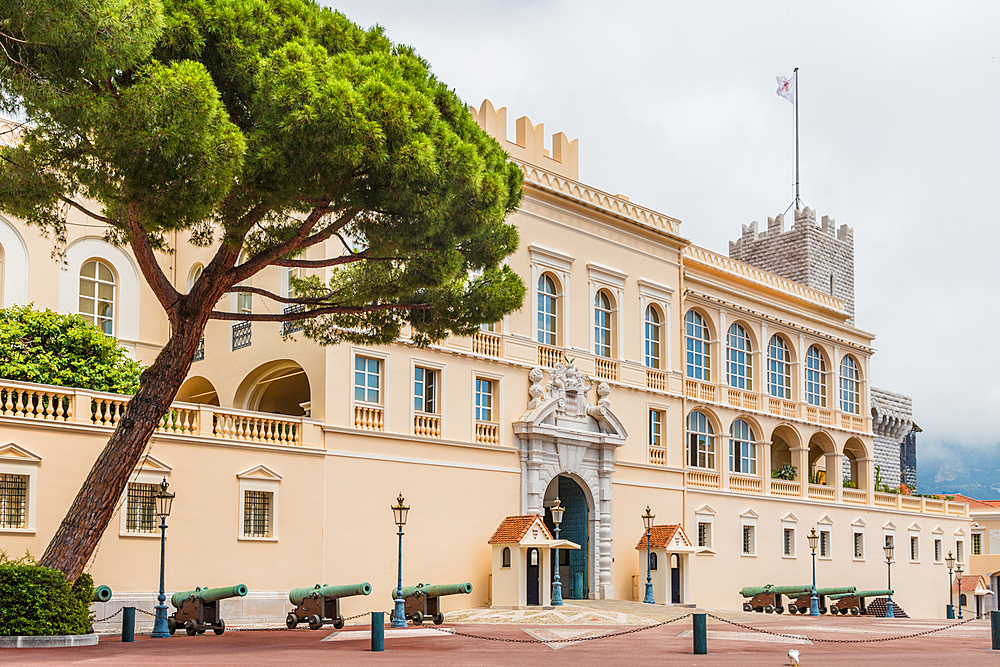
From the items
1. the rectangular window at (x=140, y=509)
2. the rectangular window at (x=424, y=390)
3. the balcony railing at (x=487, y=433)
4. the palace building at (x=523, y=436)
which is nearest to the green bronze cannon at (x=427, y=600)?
the palace building at (x=523, y=436)

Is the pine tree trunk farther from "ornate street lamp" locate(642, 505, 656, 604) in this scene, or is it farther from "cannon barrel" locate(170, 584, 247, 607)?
"ornate street lamp" locate(642, 505, 656, 604)

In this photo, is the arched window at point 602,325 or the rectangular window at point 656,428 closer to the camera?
the arched window at point 602,325

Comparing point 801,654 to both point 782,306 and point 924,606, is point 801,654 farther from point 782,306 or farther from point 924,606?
point 924,606

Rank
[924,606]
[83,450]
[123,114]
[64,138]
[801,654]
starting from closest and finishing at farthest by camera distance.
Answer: [123,114] → [64,138] → [801,654] → [83,450] → [924,606]

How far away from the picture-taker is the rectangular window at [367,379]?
981 inches

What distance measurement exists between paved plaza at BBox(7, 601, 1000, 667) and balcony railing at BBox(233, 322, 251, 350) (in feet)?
26.1

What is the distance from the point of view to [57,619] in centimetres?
1524

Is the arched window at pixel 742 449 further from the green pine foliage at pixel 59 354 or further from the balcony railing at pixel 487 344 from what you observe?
the green pine foliage at pixel 59 354

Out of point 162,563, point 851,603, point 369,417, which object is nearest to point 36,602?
point 162,563

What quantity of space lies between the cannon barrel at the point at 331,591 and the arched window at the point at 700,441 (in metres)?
15.9

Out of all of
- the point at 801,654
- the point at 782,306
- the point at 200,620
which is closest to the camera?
the point at 801,654

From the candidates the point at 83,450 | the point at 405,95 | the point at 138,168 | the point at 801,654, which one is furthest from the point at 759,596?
the point at 138,168

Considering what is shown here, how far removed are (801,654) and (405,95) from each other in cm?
959

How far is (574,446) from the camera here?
2911 centimetres
